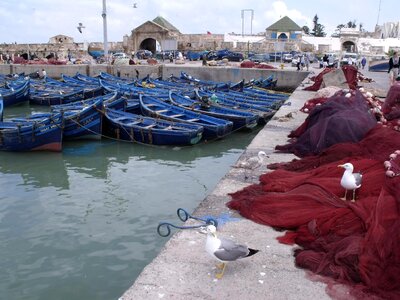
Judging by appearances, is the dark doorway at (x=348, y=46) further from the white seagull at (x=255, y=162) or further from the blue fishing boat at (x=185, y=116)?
the white seagull at (x=255, y=162)

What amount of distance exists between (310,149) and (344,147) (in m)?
1.06

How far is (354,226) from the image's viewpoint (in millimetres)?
4484

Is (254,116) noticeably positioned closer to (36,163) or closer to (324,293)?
(36,163)

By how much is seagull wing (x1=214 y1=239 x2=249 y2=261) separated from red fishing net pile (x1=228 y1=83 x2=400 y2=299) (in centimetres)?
66

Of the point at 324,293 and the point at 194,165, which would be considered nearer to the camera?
the point at 324,293

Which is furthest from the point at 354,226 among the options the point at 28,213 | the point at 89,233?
the point at 28,213

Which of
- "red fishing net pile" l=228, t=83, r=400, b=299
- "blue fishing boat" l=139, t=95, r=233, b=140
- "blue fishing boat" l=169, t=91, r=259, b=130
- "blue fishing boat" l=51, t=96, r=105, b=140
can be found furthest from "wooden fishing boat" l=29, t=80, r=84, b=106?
"red fishing net pile" l=228, t=83, r=400, b=299

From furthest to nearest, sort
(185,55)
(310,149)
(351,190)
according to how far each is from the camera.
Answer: (185,55) → (310,149) → (351,190)

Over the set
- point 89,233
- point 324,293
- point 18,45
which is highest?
point 18,45

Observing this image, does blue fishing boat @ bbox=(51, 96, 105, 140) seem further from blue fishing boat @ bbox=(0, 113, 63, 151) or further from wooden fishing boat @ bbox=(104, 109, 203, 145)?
blue fishing boat @ bbox=(0, 113, 63, 151)

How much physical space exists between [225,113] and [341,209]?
12528mm

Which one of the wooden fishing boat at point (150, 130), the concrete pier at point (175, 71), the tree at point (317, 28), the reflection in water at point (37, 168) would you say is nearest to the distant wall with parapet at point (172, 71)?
the concrete pier at point (175, 71)

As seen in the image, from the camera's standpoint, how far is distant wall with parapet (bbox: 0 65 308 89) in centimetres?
2976

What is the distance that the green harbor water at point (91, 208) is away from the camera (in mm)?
6391
